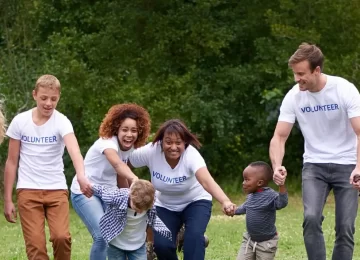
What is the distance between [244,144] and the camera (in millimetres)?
26047

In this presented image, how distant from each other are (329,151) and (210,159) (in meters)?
17.2

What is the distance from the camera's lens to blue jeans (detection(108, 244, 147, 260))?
8.28 metres

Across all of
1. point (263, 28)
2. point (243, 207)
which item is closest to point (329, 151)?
point (243, 207)

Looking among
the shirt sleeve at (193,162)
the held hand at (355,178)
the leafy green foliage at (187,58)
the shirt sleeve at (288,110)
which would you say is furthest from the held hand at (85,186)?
the leafy green foliage at (187,58)

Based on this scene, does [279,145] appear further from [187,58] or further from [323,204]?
[187,58]

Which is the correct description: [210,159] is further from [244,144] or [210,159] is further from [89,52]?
[89,52]

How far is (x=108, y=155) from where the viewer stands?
8.45 meters

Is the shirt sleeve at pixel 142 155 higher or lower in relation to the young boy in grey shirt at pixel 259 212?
higher

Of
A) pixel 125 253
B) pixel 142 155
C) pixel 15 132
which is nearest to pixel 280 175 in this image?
pixel 142 155

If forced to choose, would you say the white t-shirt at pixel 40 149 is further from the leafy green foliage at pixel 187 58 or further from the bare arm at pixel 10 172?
the leafy green foliage at pixel 187 58

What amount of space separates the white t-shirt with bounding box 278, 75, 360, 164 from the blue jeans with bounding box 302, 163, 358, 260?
0.10 metres

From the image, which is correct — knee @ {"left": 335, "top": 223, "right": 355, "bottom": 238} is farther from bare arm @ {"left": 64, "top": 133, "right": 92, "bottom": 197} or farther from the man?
bare arm @ {"left": 64, "top": 133, "right": 92, "bottom": 197}

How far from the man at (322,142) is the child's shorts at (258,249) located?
16.2 inches

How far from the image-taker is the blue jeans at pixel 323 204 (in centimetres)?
829
